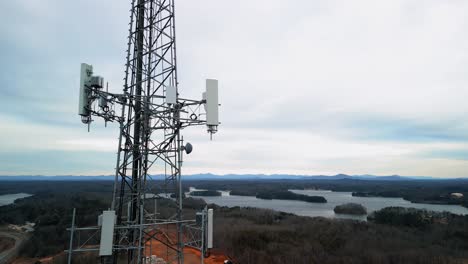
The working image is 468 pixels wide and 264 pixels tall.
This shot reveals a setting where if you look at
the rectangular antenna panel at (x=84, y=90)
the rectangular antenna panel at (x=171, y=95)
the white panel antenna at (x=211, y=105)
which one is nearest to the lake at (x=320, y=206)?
the white panel antenna at (x=211, y=105)

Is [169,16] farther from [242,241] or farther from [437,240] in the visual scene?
[437,240]

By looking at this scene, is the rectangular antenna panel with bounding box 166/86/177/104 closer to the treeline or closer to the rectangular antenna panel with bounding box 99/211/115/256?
the rectangular antenna panel with bounding box 99/211/115/256

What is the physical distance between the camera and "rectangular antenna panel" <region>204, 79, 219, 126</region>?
9.79m

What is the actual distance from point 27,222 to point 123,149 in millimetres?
45581

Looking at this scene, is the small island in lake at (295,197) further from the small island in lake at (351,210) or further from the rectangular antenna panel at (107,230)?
the rectangular antenna panel at (107,230)

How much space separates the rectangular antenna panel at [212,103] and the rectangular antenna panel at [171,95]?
1.04 meters

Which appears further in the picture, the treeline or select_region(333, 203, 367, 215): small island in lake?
select_region(333, 203, 367, 215): small island in lake

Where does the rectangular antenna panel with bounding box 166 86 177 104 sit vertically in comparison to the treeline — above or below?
above

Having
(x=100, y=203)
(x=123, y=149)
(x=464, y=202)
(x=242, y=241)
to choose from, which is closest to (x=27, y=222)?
(x=100, y=203)

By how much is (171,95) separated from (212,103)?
4.43 feet

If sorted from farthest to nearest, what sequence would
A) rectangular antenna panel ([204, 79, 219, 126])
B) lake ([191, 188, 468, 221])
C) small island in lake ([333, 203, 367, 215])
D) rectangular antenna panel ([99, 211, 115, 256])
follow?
lake ([191, 188, 468, 221]) < small island in lake ([333, 203, 367, 215]) < rectangular antenna panel ([204, 79, 219, 126]) < rectangular antenna panel ([99, 211, 115, 256])

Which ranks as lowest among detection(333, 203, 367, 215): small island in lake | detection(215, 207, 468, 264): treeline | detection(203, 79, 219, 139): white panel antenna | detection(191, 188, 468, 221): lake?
detection(191, 188, 468, 221): lake

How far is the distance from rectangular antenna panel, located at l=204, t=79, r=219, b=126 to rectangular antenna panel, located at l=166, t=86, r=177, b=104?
3.41 feet

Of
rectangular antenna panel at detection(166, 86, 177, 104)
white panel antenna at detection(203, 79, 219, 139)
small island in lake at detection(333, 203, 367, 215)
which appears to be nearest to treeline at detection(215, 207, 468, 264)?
white panel antenna at detection(203, 79, 219, 139)
